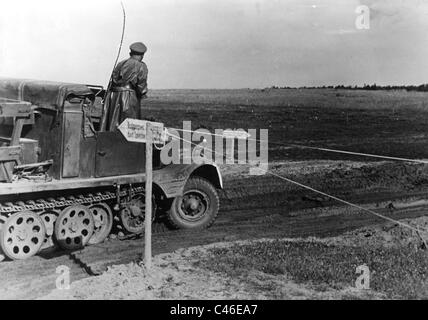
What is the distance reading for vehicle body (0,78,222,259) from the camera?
7625 mm

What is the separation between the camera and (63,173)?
802 centimetres

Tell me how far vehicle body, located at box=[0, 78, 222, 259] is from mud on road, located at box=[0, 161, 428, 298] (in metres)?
0.33

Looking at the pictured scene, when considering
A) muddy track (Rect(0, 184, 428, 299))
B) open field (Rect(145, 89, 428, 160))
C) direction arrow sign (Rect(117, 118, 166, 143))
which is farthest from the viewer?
open field (Rect(145, 89, 428, 160))

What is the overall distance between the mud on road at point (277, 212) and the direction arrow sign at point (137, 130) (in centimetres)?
180

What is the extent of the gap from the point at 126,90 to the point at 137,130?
2597 mm

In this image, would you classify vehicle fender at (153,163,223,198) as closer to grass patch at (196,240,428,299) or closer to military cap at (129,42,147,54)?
grass patch at (196,240,428,299)

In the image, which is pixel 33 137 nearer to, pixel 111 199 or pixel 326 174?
pixel 111 199

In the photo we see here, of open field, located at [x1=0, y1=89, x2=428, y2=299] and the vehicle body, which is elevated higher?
the vehicle body

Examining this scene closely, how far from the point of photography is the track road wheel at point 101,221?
8.66 metres

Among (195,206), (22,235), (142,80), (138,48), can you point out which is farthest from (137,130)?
(195,206)

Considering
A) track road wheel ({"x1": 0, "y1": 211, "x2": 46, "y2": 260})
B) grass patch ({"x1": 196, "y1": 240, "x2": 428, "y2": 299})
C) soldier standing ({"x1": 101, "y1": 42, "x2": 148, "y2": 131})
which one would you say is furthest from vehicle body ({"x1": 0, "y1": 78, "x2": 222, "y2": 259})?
grass patch ({"x1": 196, "y1": 240, "x2": 428, "y2": 299})

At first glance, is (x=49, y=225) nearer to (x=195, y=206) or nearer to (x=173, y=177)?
(x=173, y=177)
